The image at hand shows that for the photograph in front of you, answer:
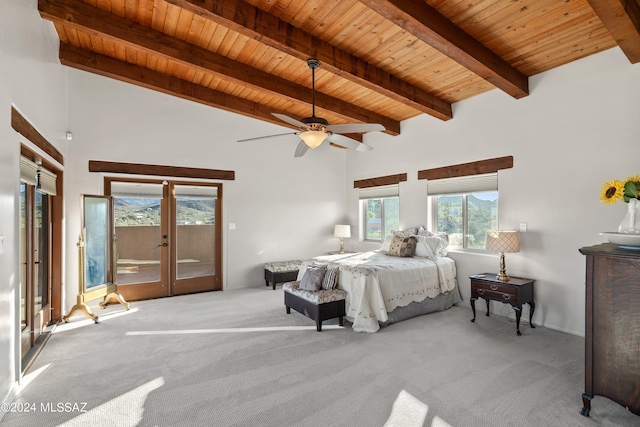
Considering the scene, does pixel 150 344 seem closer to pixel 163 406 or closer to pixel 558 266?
pixel 163 406

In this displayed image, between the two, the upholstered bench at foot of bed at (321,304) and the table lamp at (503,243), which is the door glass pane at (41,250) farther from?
the table lamp at (503,243)

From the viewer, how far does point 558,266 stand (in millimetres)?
3734

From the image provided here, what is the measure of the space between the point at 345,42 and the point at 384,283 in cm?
276

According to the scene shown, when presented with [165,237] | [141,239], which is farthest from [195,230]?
[141,239]

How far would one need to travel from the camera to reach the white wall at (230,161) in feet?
15.3

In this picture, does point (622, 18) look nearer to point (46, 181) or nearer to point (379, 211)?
point (379, 211)

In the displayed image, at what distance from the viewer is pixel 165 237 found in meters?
5.33

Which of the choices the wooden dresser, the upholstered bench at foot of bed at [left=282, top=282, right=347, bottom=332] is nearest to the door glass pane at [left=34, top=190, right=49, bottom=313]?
the upholstered bench at foot of bed at [left=282, top=282, right=347, bottom=332]

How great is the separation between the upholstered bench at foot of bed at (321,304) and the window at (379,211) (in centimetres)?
260

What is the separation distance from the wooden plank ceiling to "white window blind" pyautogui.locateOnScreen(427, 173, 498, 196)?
3.39 ft

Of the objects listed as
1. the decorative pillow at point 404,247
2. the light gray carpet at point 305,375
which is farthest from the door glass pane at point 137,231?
the decorative pillow at point 404,247

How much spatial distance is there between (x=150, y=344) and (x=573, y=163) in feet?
16.5

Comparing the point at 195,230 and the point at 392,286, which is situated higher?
the point at 195,230

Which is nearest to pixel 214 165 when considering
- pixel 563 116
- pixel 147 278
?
pixel 147 278
